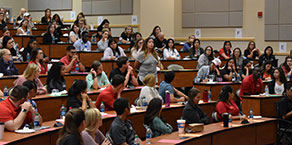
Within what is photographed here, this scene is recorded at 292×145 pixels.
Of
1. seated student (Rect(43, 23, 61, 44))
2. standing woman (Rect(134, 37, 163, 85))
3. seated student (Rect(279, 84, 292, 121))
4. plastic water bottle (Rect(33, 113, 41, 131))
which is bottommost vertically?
seated student (Rect(279, 84, 292, 121))

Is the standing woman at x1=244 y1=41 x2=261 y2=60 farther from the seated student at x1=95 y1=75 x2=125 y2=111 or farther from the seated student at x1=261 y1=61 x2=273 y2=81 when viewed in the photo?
the seated student at x1=95 y1=75 x2=125 y2=111

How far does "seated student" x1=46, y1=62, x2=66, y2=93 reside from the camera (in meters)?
7.77

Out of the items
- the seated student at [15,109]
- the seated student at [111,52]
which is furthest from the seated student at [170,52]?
the seated student at [15,109]

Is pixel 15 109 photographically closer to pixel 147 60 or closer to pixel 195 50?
pixel 147 60

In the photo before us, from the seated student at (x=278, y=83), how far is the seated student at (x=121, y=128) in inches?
211

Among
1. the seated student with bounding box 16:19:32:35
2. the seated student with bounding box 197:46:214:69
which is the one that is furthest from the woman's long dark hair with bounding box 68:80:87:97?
the seated student with bounding box 16:19:32:35

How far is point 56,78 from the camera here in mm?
7883

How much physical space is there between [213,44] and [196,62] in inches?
118

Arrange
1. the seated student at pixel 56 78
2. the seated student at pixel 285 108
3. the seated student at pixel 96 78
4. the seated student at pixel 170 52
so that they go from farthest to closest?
the seated student at pixel 170 52 → the seated student at pixel 96 78 → the seated student at pixel 285 108 → the seated student at pixel 56 78

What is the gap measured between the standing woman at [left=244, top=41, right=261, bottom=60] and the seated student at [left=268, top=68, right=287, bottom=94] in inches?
161

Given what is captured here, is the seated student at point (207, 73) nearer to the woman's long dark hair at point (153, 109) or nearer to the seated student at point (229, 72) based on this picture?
the seated student at point (229, 72)

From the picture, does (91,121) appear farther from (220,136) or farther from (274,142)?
(274,142)

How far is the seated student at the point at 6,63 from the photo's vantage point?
28.6 feet

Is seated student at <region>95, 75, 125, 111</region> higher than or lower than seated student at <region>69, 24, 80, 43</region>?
lower
